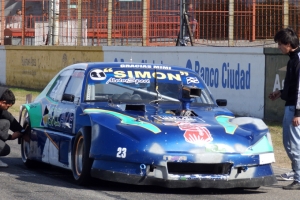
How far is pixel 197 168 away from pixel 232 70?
8.02m

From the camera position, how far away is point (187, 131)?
732 centimetres

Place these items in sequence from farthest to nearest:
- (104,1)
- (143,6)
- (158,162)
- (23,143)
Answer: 1. (104,1)
2. (143,6)
3. (23,143)
4. (158,162)

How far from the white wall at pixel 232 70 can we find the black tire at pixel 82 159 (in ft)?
23.3

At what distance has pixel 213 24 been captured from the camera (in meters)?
15.8

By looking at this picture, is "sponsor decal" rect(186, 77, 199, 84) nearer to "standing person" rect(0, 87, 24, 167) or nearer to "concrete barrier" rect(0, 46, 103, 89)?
"standing person" rect(0, 87, 24, 167)

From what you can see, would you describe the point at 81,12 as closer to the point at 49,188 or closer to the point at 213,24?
the point at 213,24

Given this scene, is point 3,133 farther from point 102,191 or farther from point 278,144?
point 278,144

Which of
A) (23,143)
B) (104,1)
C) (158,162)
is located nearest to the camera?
(158,162)

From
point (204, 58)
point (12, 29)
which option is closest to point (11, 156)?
point (204, 58)

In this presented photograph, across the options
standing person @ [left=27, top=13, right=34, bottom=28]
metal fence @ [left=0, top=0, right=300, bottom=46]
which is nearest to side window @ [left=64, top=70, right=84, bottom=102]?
metal fence @ [left=0, top=0, right=300, bottom=46]

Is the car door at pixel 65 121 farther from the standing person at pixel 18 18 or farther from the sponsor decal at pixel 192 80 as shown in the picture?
the standing person at pixel 18 18

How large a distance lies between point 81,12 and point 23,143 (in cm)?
1182

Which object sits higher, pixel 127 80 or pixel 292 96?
pixel 127 80

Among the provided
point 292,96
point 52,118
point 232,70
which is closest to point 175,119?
point 292,96
